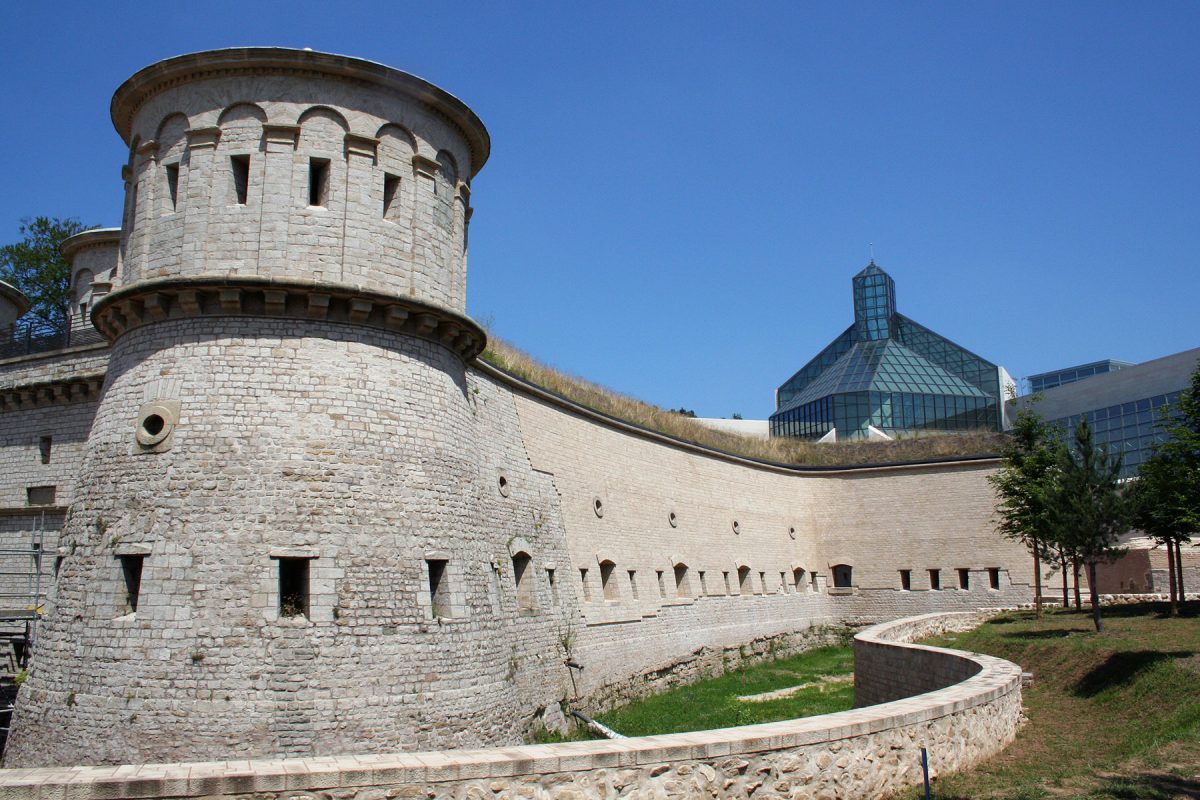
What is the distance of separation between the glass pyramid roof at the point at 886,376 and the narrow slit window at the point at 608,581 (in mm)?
30234

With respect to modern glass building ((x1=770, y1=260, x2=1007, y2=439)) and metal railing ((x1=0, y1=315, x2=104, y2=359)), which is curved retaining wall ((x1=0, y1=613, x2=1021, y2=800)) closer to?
metal railing ((x1=0, y1=315, x2=104, y2=359))

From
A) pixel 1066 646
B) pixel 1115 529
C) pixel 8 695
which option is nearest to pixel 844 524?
pixel 1115 529

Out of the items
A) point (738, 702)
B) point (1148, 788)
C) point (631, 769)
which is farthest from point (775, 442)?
point (631, 769)

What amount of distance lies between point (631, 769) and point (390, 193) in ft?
32.8

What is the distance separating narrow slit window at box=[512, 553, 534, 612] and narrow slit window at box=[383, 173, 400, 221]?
6.82 meters

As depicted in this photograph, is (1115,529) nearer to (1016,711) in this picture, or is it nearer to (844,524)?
(1016,711)

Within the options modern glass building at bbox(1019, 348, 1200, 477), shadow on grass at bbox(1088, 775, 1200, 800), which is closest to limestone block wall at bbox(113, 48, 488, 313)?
shadow on grass at bbox(1088, 775, 1200, 800)

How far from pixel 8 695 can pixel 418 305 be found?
34.1 ft

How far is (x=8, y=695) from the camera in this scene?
52.7 feet

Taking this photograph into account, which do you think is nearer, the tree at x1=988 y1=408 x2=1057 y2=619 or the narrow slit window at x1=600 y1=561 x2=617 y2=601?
the narrow slit window at x1=600 y1=561 x2=617 y2=601

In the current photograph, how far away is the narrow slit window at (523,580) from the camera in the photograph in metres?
17.0

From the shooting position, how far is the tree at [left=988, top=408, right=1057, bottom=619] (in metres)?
26.5

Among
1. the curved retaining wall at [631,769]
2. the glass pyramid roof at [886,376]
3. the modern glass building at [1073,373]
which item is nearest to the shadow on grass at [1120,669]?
the curved retaining wall at [631,769]

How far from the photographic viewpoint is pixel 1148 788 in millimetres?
8570
